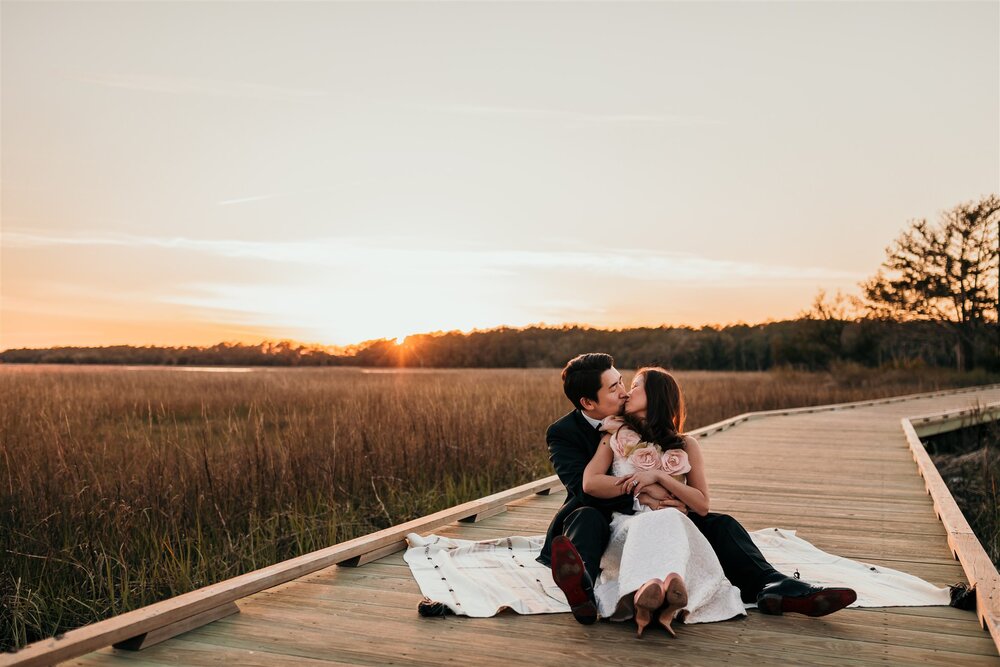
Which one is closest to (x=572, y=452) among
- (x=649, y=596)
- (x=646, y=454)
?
(x=646, y=454)

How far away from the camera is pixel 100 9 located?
9773 millimetres

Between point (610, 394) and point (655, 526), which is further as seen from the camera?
point (610, 394)

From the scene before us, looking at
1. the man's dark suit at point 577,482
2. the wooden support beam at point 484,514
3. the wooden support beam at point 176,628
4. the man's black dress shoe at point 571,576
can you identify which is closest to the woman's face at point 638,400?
the man's dark suit at point 577,482

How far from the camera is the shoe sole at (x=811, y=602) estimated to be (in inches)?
101

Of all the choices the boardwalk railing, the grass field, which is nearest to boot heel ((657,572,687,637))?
the boardwalk railing

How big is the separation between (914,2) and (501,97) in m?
6.00

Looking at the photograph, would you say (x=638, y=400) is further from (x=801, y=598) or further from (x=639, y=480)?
(x=801, y=598)

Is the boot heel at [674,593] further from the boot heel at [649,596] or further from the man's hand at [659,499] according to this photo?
the man's hand at [659,499]

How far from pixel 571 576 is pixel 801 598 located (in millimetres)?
804

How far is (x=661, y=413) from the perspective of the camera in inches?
114

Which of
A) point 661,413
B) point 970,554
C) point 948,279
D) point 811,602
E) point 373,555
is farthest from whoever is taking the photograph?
point 948,279

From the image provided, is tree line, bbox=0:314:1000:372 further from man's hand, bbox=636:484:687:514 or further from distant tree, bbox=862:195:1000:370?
man's hand, bbox=636:484:687:514

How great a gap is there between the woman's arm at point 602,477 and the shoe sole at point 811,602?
2.11ft

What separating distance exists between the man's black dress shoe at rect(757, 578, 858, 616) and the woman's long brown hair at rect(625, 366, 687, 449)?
60 cm
